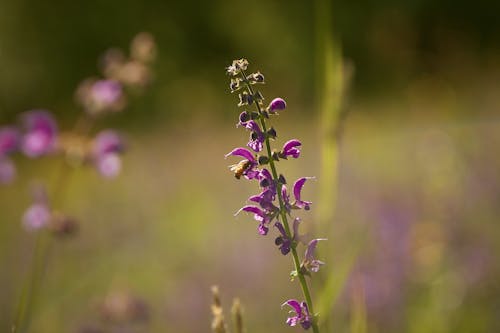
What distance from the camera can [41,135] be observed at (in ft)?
6.75

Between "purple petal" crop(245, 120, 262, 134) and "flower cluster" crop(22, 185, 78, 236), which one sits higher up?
"flower cluster" crop(22, 185, 78, 236)

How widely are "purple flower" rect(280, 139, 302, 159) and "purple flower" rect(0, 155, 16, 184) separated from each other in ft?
3.40

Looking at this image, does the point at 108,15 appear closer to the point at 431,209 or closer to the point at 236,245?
the point at 236,245

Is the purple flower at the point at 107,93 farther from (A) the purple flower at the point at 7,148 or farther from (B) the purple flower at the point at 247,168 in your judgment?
(B) the purple flower at the point at 247,168

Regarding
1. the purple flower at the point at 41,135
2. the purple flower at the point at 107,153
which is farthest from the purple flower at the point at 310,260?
the purple flower at the point at 41,135

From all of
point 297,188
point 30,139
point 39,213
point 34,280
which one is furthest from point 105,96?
point 297,188

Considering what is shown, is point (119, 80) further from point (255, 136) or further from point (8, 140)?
point (255, 136)

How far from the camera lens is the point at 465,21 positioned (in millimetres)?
21578

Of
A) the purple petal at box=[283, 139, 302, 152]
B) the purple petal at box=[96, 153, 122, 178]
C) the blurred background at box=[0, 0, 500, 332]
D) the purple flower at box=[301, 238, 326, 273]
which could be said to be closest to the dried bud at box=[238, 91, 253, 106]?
the purple petal at box=[283, 139, 302, 152]

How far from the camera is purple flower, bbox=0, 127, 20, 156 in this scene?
2012 millimetres

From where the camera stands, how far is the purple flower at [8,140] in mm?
2012

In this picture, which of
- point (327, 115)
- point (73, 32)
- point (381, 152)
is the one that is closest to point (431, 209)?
point (327, 115)

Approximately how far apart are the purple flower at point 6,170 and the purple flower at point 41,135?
57 millimetres

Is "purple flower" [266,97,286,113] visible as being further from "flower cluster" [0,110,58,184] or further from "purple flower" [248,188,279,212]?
"flower cluster" [0,110,58,184]
